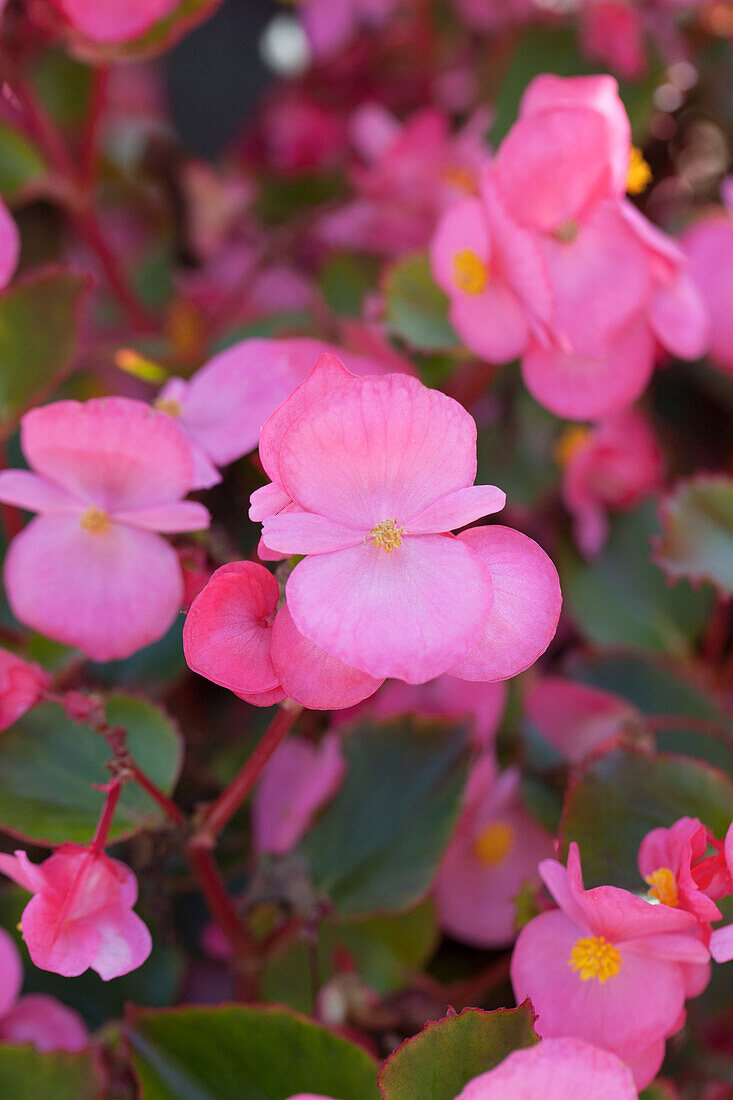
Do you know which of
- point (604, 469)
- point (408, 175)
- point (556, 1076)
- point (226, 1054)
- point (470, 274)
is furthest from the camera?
point (408, 175)

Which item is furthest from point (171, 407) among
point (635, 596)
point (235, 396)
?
point (635, 596)

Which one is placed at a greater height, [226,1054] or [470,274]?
[470,274]

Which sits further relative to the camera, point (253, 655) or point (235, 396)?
point (235, 396)

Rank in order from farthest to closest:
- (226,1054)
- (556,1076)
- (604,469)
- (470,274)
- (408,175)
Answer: (408,175)
(604,469)
(470,274)
(226,1054)
(556,1076)

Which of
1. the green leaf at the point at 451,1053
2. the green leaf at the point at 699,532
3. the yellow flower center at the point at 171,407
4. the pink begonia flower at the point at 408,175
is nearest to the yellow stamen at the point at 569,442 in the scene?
the green leaf at the point at 699,532

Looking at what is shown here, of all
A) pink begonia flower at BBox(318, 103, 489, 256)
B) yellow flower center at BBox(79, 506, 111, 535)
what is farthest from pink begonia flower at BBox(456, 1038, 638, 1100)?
pink begonia flower at BBox(318, 103, 489, 256)

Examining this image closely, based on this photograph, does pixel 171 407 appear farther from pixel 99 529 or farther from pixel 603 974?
pixel 603 974

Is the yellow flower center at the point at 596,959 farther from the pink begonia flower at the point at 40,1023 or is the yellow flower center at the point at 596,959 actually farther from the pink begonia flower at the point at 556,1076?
the pink begonia flower at the point at 40,1023

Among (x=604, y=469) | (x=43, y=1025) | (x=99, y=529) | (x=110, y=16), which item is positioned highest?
(x=110, y=16)

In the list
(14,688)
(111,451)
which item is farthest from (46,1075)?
(111,451)
